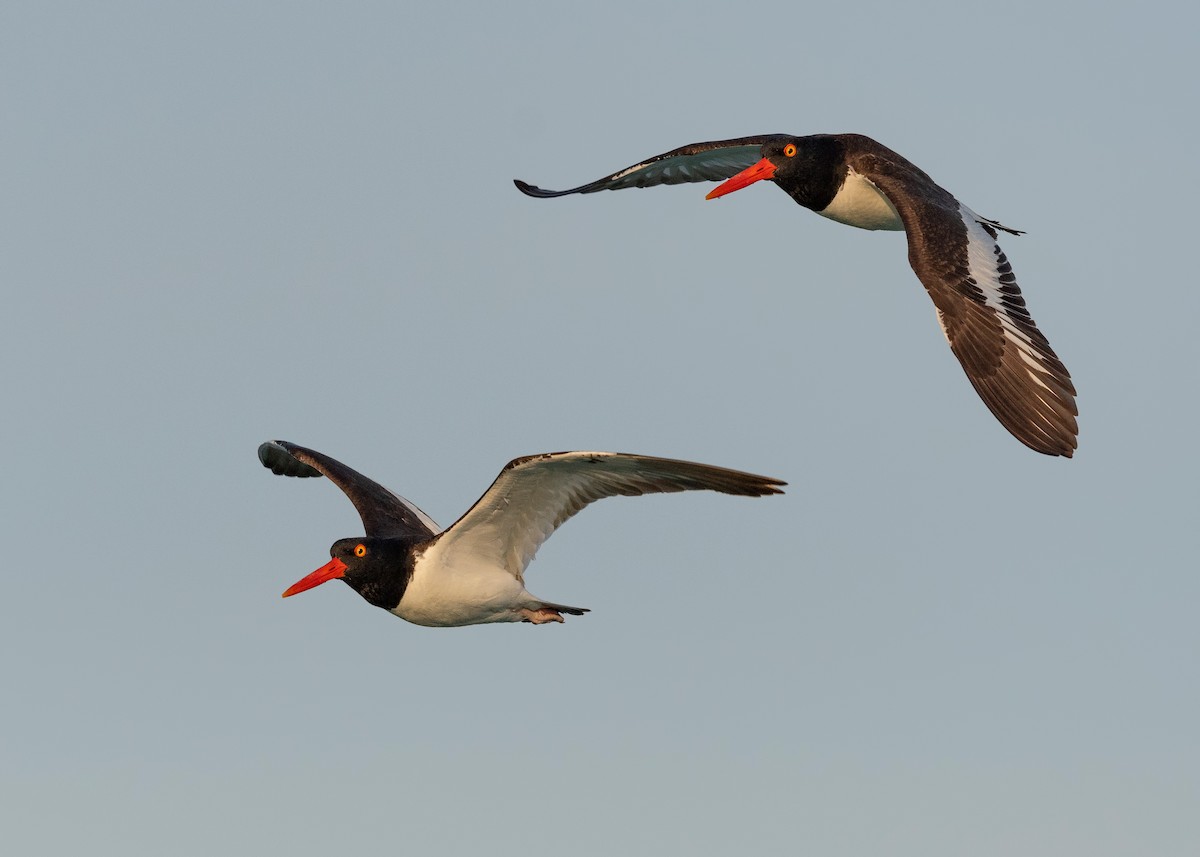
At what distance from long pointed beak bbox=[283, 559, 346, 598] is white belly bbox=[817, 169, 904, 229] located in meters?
5.62

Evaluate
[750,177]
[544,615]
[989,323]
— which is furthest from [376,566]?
[750,177]

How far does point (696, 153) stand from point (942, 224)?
13.8 ft

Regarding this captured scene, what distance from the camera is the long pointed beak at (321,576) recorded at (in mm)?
16078

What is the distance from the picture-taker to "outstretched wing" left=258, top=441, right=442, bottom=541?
17312mm

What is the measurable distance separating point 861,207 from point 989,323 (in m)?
3.06

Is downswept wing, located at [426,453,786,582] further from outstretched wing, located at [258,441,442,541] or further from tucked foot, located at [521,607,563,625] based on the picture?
outstretched wing, located at [258,441,442,541]

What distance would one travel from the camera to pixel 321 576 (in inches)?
637

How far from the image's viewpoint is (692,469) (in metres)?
13.6

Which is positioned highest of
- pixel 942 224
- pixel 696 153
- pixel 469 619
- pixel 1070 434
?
pixel 696 153

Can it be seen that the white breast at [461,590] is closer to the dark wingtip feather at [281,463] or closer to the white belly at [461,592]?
the white belly at [461,592]

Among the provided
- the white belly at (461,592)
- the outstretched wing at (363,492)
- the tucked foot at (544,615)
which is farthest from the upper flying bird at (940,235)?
the outstretched wing at (363,492)

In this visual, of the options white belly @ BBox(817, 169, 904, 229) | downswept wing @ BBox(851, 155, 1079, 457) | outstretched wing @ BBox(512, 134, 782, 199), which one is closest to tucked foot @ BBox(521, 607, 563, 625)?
downswept wing @ BBox(851, 155, 1079, 457)

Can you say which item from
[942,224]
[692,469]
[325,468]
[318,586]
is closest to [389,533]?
[318,586]

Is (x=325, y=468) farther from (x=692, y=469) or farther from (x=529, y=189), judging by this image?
(x=692, y=469)
